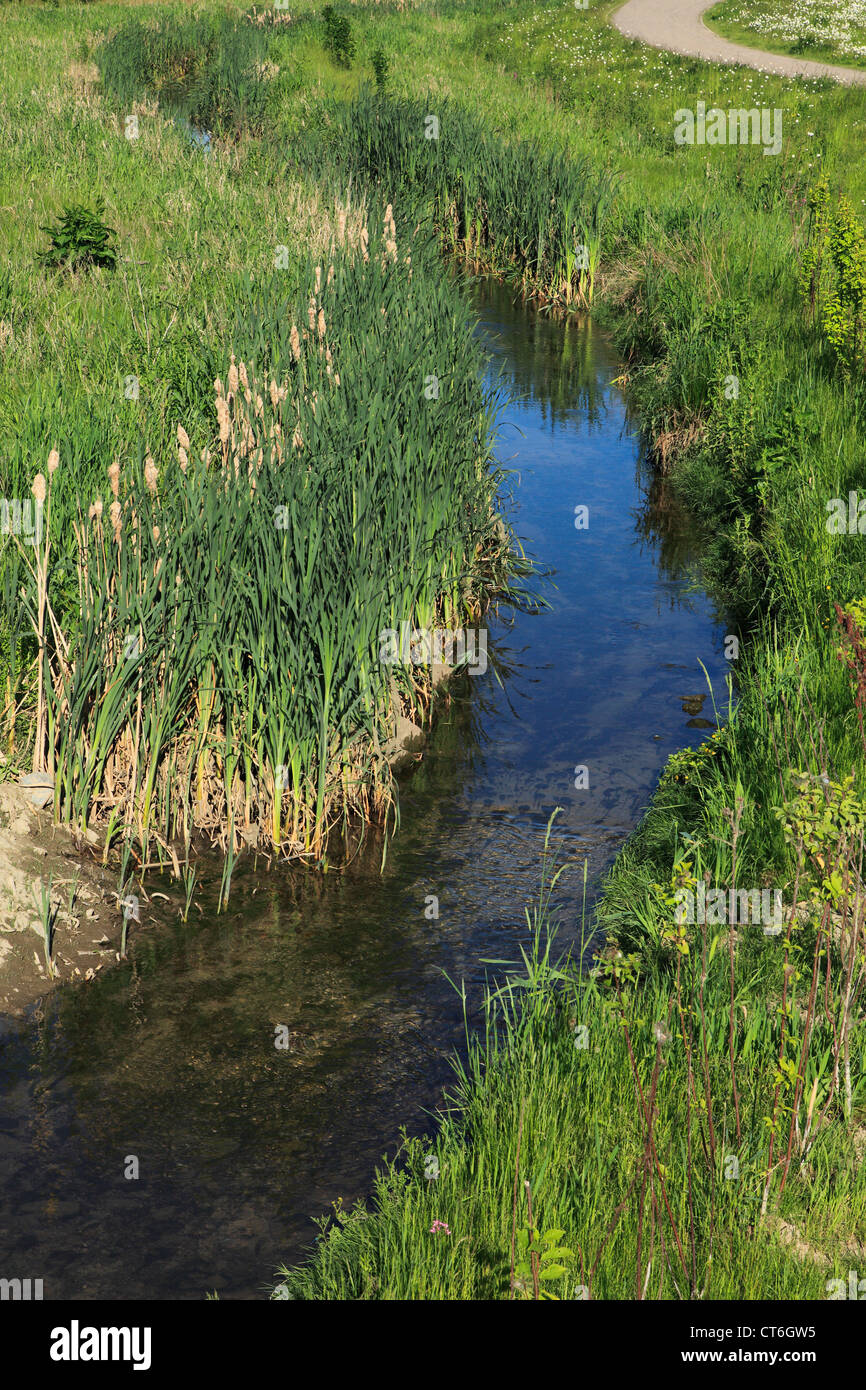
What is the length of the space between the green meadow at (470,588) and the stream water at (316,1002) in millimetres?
213

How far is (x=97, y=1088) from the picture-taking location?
14.8 ft

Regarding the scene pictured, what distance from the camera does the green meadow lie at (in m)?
3.56

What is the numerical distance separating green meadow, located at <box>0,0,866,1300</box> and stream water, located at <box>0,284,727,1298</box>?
21cm

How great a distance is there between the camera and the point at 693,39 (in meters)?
29.4

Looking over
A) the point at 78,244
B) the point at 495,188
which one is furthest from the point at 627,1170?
the point at 495,188

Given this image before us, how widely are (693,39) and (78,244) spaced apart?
77.1 ft

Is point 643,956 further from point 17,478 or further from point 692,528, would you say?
point 692,528

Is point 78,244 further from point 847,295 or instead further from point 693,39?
point 693,39

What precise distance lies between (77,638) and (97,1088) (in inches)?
75.0

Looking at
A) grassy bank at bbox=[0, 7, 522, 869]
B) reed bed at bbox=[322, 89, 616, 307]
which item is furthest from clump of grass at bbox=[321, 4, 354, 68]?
grassy bank at bbox=[0, 7, 522, 869]

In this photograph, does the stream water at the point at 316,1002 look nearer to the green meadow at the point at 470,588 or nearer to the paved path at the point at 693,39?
the green meadow at the point at 470,588

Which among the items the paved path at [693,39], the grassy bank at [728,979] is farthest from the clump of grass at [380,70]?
the grassy bank at [728,979]

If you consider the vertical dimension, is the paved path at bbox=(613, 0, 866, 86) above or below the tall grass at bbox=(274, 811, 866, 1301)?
above

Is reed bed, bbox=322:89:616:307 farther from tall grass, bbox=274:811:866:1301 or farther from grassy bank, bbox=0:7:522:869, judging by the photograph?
tall grass, bbox=274:811:866:1301
